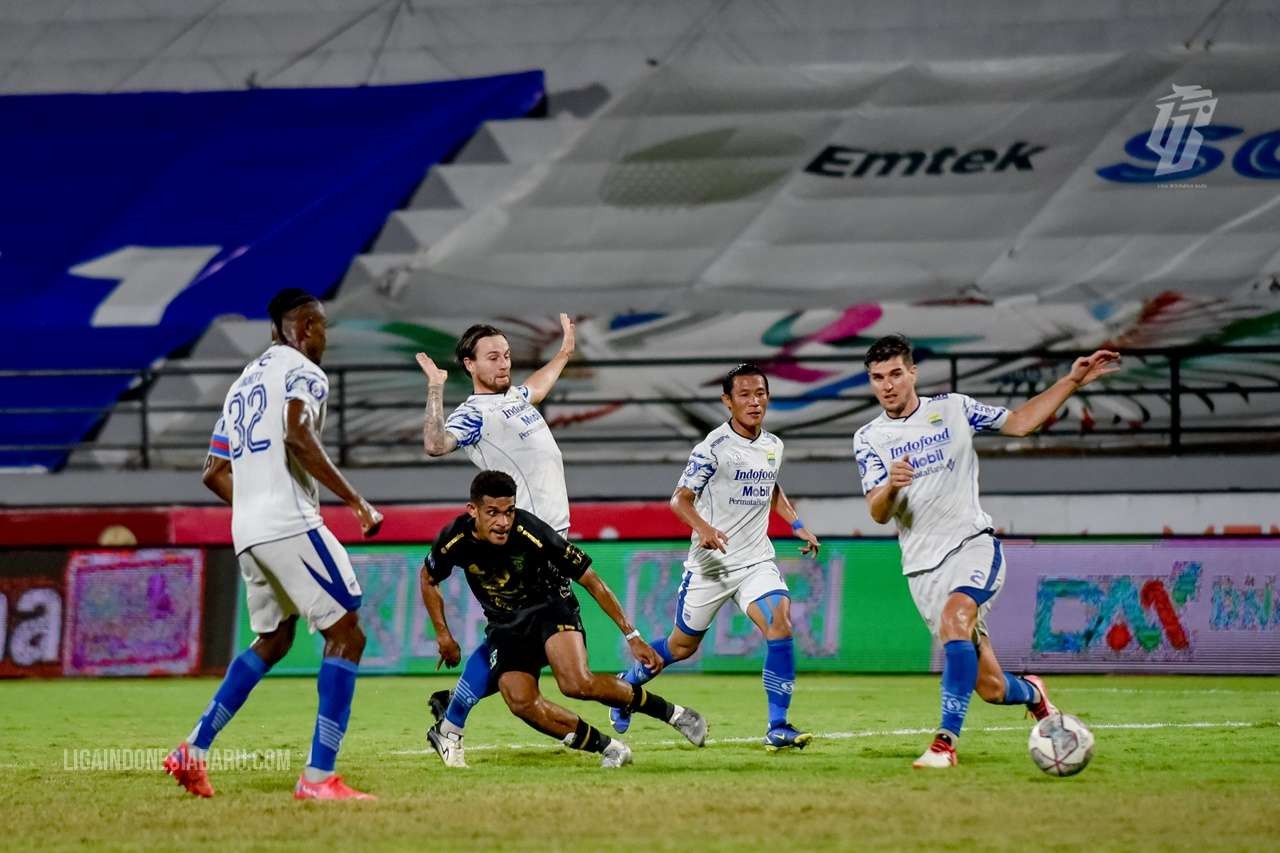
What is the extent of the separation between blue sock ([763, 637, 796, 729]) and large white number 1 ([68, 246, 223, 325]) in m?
13.4

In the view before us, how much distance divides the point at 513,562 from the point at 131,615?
8.69 metres

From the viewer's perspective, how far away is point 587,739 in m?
8.66

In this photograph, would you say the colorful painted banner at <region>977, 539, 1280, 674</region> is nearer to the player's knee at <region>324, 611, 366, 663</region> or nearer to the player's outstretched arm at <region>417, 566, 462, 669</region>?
the player's outstretched arm at <region>417, 566, 462, 669</region>

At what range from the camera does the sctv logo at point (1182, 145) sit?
2150cm

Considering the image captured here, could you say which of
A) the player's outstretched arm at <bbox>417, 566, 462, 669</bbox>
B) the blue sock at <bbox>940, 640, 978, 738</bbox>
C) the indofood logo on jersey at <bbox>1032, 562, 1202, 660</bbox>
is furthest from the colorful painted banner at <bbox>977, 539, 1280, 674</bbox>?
the player's outstretched arm at <bbox>417, 566, 462, 669</bbox>

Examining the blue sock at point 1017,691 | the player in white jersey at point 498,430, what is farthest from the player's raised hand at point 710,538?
the blue sock at point 1017,691

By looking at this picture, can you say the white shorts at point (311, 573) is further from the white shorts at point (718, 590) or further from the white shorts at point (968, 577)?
the white shorts at point (718, 590)

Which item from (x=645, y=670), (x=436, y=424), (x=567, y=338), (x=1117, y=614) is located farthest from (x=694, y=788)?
(x=1117, y=614)

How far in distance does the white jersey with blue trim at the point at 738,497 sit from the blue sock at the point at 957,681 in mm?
1904

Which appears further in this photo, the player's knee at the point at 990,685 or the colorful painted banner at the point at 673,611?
the colorful painted banner at the point at 673,611

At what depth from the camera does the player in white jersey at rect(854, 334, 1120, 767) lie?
8742 mm

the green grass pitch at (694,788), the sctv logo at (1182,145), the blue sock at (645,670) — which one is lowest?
the green grass pitch at (694,788)

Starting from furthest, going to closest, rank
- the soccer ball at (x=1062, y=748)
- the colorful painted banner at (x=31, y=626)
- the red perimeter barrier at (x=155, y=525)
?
the red perimeter barrier at (x=155, y=525), the colorful painted banner at (x=31, y=626), the soccer ball at (x=1062, y=748)


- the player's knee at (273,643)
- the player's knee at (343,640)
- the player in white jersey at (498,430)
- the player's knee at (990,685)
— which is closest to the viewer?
the player's knee at (343,640)
